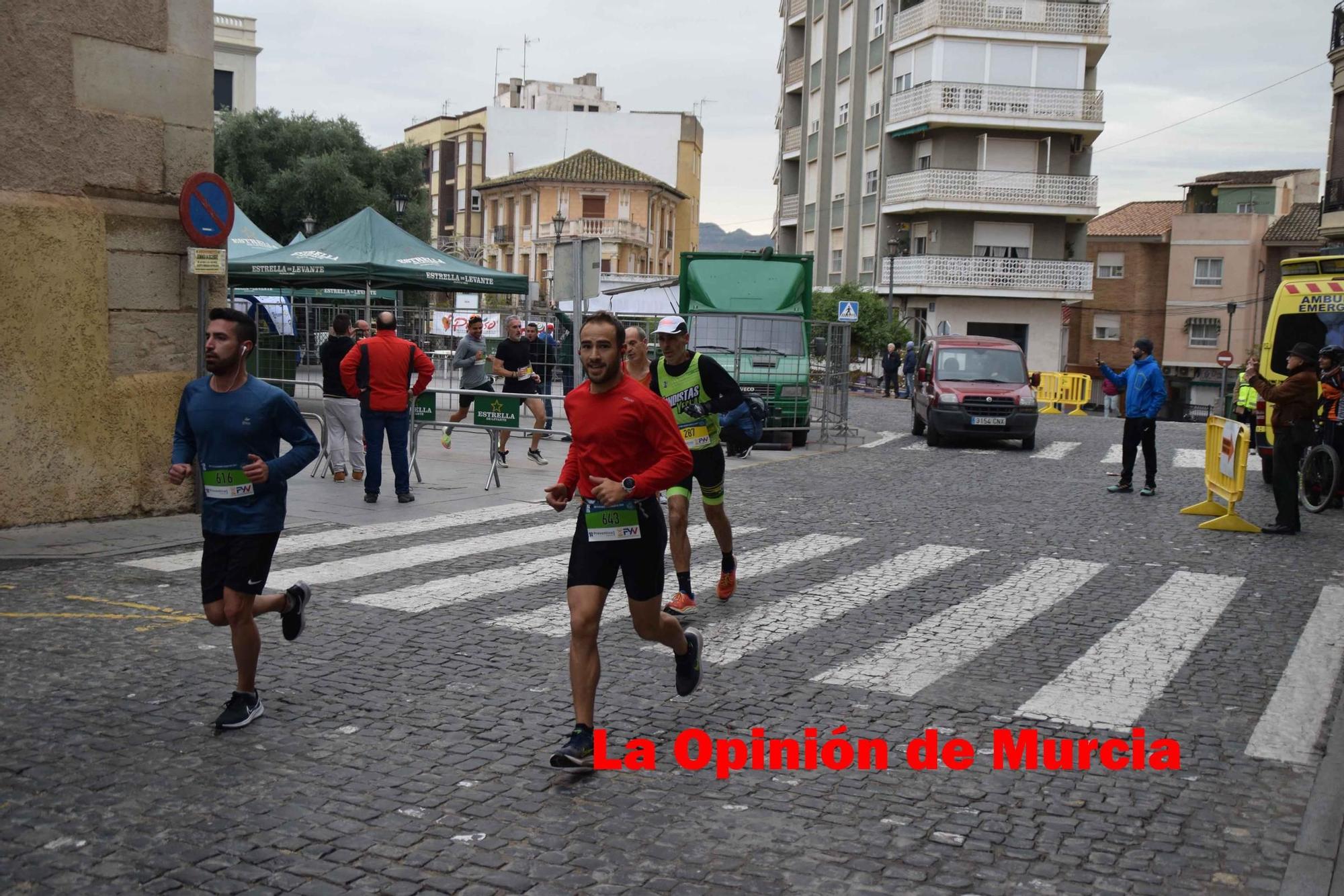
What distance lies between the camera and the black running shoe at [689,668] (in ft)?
19.9

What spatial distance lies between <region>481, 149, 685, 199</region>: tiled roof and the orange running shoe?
6918 centimetres

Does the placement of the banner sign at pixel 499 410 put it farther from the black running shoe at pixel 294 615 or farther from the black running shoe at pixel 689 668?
the black running shoe at pixel 689 668

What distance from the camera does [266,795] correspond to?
16.0 ft

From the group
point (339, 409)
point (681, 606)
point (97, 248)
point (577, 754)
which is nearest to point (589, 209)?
point (339, 409)

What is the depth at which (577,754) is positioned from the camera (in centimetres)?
515

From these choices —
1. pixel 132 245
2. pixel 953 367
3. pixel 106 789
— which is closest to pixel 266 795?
pixel 106 789

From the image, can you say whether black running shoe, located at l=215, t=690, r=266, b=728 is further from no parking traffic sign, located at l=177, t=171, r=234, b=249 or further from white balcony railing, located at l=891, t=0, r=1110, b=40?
white balcony railing, located at l=891, t=0, r=1110, b=40

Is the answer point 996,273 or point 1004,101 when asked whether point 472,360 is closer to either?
point 996,273

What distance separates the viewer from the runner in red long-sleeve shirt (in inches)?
207

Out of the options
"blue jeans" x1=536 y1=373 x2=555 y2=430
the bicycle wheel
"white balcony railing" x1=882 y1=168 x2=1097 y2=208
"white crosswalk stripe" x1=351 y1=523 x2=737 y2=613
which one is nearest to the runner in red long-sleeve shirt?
"white crosswalk stripe" x1=351 y1=523 x2=737 y2=613

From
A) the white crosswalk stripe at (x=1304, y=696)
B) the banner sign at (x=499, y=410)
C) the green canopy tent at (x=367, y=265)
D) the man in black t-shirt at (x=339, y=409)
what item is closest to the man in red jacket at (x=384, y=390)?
the man in black t-shirt at (x=339, y=409)

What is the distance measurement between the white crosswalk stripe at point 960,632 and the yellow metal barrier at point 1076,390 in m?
26.4

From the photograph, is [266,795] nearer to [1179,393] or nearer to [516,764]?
[516,764]

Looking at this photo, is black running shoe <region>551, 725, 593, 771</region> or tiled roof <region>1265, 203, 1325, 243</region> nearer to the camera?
black running shoe <region>551, 725, 593, 771</region>
